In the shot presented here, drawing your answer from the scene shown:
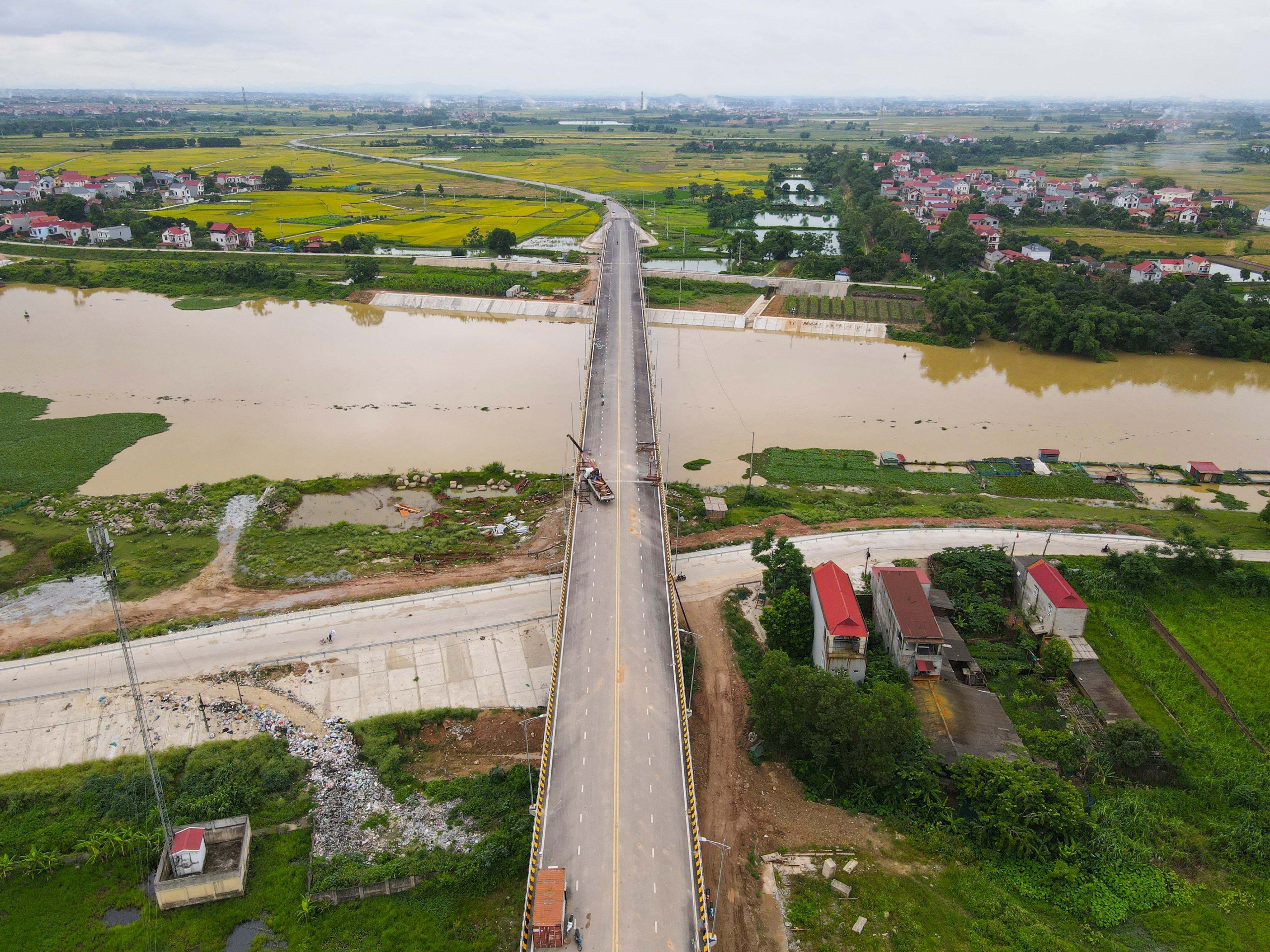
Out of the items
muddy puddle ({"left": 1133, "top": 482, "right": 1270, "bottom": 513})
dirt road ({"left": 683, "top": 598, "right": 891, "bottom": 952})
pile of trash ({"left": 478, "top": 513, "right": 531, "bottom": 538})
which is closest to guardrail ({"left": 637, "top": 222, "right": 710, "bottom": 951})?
dirt road ({"left": 683, "top": 598, "right": 891, "bottom": 952})

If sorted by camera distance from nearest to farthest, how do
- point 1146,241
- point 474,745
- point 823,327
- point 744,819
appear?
point 744,819
point 474,745
point 823,327
point 1146,241

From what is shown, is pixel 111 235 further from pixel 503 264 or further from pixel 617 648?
pixel 617 648

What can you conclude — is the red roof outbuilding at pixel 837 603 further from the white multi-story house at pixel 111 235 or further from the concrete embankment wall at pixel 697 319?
the white multi-story house at pixel 111 235

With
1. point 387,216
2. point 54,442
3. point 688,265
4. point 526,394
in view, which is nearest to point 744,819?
point 526,394

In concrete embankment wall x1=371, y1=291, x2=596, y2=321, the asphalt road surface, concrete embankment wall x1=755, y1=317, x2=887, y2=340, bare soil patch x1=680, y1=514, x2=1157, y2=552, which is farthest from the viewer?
concrete embankment wall x1=371, y1=291, x2=596, y2=321

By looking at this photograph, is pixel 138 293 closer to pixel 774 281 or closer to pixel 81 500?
pixel 81 500

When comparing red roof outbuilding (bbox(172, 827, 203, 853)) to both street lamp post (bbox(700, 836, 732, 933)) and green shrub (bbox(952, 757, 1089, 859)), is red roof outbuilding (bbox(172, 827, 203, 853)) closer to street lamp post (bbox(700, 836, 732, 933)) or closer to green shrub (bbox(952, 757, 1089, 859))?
street lamp post (bbox(700, 836, 732, 933))
